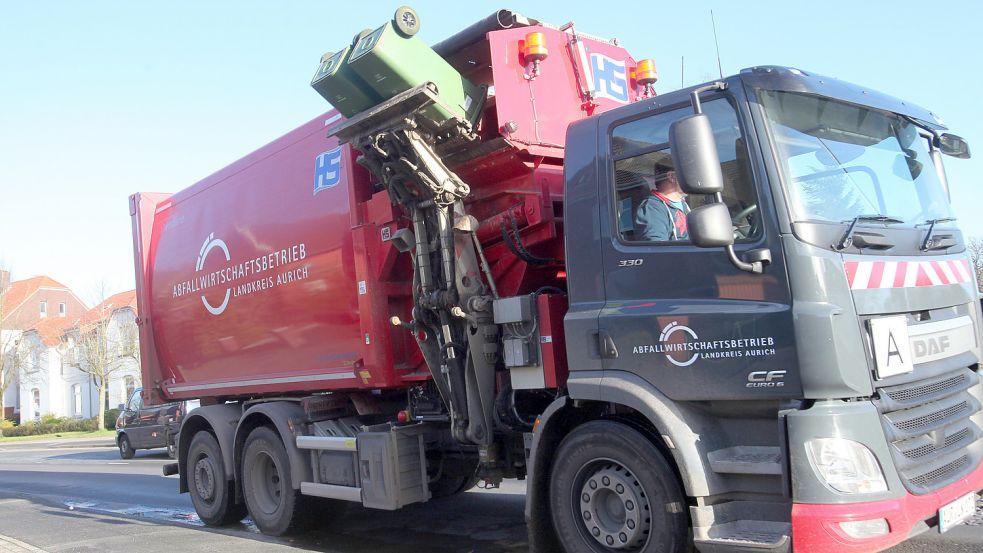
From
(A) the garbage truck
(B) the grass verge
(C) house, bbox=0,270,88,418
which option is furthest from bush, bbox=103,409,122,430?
(A) the garbage truck

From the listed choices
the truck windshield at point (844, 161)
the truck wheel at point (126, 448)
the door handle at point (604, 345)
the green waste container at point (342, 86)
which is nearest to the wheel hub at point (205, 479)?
the green waste container at point (342, 86)

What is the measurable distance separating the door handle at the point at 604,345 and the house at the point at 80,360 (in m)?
38.4

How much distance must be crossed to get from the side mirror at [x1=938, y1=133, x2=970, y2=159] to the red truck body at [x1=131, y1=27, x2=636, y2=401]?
7.42 ft

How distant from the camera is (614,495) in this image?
15.3ft

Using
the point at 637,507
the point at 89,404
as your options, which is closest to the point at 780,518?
the point at 637,507

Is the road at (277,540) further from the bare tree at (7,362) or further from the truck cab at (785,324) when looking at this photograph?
the bare tree at (7,362)

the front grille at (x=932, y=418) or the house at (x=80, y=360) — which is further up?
the house at (x=80, y=360)

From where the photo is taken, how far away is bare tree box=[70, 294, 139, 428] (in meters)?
40.9

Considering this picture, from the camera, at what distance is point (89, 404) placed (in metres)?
52.5

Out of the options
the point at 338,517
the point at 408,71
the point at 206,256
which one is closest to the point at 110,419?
the point at 206,256

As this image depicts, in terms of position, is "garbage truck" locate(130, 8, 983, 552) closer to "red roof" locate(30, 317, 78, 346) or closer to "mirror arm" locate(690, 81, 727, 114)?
"mirror arm" locate(690, 81, 727, 114)

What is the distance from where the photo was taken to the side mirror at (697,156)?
4.00 metres

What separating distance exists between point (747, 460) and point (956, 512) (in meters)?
1.10

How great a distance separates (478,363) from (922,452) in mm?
2893
